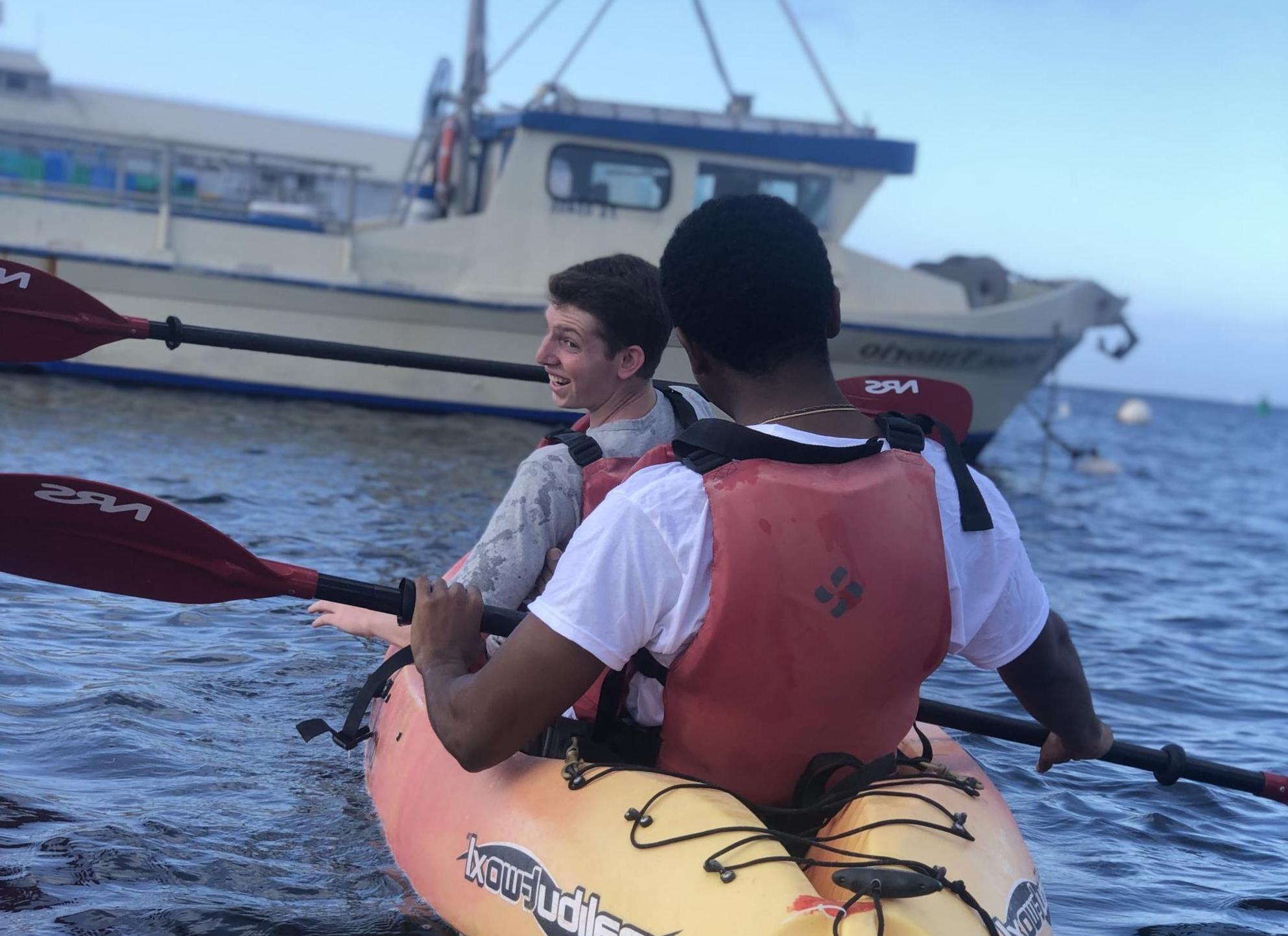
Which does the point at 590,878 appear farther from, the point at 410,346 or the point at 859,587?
the point at 410,346

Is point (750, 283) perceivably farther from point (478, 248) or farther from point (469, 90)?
point (469, 90)

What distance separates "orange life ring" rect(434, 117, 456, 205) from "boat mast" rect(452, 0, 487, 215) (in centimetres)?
9

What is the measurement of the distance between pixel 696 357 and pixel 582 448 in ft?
2.72

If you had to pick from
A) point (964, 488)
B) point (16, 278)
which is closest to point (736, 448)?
point (964, 488)

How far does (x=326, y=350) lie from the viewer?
5156mm

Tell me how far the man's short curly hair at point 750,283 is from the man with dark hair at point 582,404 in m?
0.84

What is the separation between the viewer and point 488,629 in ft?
9.96

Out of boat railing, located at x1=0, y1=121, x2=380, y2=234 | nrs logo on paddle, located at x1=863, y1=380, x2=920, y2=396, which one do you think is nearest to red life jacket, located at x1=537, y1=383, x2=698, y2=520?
nrs logo on paddle, located at x1=863, y1=380, x2=920, y2=396

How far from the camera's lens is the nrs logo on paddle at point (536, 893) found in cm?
256

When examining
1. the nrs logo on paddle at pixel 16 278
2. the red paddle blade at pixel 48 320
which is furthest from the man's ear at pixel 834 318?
the nrs logo on paddle at pixel 16 278

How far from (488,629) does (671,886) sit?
79 cm

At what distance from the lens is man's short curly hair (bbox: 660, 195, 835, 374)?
7.88 ft

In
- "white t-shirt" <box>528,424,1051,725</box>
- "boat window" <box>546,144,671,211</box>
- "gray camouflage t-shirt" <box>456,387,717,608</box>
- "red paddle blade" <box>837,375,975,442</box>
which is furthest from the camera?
"boat window" <box>546,144,671,211</box>

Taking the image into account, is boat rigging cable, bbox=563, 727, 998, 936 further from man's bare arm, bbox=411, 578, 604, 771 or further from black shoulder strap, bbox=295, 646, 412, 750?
black shoulder strap, bbox=295, 646, 412, 750
